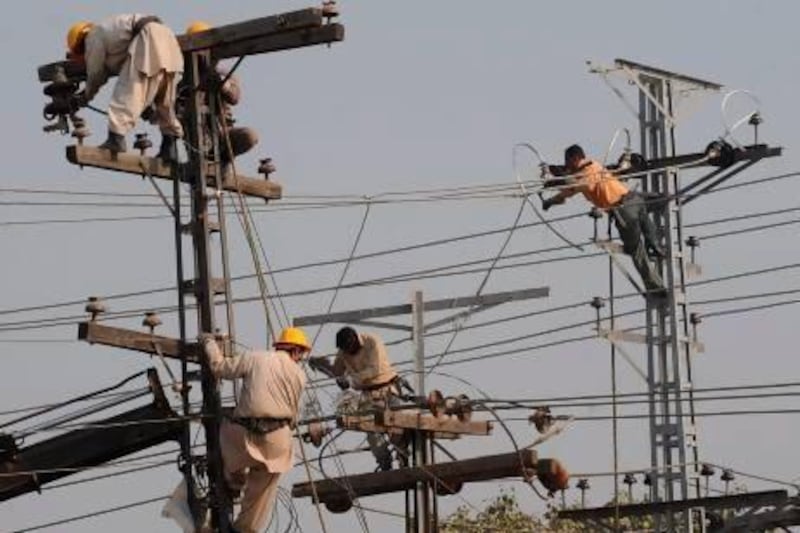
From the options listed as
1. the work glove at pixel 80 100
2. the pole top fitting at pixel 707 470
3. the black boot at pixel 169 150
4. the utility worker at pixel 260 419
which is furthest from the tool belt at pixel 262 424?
the pole top fitting at pixel 707 470

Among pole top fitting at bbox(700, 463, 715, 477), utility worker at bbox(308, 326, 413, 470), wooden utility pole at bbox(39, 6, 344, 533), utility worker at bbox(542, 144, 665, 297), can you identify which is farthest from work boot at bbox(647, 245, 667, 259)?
wooden utility pole at bbox(39, 6, 344, 533)

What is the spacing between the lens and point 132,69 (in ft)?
72.6

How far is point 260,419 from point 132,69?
3123 mm

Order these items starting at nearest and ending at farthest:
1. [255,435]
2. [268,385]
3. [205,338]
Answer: [268,385]
[255,435]
[205,338]

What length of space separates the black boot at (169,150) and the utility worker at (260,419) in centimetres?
160

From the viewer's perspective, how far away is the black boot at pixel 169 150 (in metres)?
22.4

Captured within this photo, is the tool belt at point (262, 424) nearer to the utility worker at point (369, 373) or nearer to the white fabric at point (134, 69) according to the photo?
the white fabric at point (134, 69)

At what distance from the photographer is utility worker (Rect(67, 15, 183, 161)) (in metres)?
22.0

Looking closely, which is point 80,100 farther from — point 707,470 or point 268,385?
point 707,470

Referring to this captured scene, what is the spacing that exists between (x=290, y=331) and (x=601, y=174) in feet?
27.0

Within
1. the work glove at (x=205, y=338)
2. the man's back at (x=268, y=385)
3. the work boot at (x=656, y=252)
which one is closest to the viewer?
the man's back at (x=268, y=385)

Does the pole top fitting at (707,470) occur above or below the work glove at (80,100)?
below

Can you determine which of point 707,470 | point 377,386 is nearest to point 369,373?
point 377,386

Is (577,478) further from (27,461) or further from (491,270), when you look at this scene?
(27,461)
